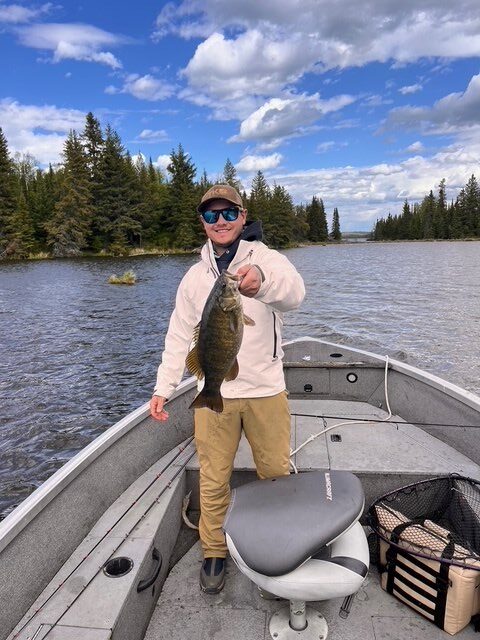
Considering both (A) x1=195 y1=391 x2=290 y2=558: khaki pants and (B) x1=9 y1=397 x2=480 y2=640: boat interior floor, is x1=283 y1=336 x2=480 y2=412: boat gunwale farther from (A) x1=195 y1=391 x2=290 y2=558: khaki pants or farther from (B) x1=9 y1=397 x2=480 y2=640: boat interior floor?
(A) x1=195 y1=391 x2=290 y2=558: khaki pants

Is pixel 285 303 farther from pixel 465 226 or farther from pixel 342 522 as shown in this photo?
pixel 465 226

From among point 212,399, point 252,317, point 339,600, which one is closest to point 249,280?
point 252,317

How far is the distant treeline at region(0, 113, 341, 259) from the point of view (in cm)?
5384

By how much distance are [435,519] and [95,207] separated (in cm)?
6086

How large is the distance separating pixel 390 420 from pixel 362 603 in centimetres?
225

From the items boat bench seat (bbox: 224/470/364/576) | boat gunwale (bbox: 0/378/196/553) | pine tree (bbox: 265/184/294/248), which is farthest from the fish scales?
pine tree (bbox: 265/184/294/248)

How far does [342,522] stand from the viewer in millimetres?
2451

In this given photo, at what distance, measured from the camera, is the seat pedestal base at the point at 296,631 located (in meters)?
2.84

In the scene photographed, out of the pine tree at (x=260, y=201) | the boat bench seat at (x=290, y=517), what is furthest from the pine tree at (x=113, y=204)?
the boat bench seat at (x=290, y=517)

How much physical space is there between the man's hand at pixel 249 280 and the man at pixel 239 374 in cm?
17

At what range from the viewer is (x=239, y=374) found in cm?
298

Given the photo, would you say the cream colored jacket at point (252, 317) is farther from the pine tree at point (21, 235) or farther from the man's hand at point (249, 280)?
the pine tree at point (21, 235)

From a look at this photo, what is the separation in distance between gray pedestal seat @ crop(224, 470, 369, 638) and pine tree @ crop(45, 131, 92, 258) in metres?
57.5

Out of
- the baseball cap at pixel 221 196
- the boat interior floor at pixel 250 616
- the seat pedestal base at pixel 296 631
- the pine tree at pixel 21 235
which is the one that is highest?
the pine tree at pixel 21 235
